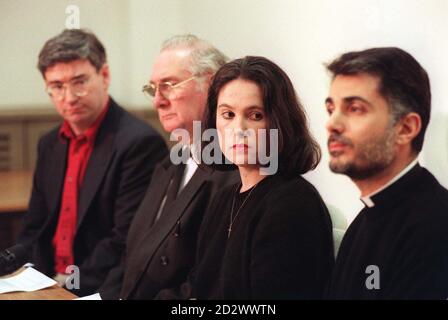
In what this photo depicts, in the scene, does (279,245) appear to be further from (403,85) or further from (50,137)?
(50,137)

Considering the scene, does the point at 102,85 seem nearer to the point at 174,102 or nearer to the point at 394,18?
the point at 174,102

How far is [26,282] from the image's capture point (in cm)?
291

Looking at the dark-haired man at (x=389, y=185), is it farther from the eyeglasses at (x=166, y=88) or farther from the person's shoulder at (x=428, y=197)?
the eyeglasses at (x=166, y=88)

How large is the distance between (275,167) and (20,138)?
172 centimetres

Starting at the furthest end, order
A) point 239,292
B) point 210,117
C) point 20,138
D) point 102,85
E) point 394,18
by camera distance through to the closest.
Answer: point 20,138 → point 102,85 → point 210,117 → point 239,292 → point 394,18

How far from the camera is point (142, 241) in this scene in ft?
9.28

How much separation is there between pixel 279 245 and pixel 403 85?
59cm

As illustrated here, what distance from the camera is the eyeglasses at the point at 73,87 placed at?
10.4 feet

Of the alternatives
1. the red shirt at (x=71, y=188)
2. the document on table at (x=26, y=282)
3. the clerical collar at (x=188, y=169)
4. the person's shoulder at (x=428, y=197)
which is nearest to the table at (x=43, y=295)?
the document on table at (x=26, y=282)

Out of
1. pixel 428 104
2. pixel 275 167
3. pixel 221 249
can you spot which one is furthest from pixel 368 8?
pixel 221 249

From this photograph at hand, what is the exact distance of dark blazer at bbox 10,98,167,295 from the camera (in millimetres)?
3061

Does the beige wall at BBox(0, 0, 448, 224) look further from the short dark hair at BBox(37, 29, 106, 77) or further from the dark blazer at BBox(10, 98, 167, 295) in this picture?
the dark blazer at BBox(10, 98, 167, 295)

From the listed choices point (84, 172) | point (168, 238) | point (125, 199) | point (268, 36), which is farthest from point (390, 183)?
point (84, 172)

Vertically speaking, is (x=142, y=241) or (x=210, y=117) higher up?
(x=210, y=117)
